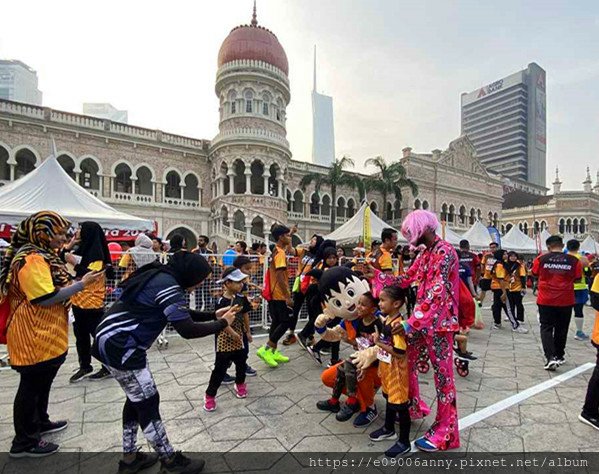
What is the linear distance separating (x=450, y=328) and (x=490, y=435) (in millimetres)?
1089

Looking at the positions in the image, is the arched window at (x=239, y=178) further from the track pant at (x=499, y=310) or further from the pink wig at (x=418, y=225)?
the pink wig at (x=418, y=225)

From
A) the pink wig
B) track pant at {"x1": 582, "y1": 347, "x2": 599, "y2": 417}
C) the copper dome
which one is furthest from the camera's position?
the copper dome

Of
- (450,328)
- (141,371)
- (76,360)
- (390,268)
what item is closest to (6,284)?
(141,371)

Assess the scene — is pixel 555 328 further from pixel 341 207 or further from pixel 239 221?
pixel 341 207

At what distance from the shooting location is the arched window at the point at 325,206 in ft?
91.8

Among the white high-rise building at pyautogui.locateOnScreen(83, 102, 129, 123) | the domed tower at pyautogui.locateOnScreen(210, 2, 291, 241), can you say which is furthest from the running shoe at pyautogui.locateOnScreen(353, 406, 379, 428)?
the white high-rise building at pyautogui.locateOnScreen(83, 102, 129, 123)

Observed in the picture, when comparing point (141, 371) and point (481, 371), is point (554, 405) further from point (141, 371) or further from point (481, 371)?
point (141, 371)

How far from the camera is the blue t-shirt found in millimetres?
2006

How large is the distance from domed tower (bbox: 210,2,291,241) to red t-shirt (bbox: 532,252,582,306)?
17.1m

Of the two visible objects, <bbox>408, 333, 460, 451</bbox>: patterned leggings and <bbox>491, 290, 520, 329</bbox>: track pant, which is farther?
<bbox>491, 290, 520, 329</bbox>: track pant

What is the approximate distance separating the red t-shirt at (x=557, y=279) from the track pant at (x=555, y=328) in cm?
9

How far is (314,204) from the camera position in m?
27.5

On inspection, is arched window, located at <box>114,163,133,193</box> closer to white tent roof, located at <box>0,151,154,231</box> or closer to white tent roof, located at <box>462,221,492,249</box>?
white tent roof, located at <box>0,151,154,231</box>

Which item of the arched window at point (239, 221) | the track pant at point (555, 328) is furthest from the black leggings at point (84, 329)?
the arched window at point (239, 221)
